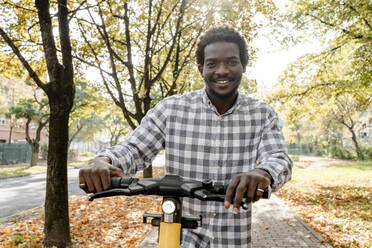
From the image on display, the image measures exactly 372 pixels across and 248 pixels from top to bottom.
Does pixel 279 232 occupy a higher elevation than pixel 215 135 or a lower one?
lower

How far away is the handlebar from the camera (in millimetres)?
1207

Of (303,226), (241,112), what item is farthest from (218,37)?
(303,226)

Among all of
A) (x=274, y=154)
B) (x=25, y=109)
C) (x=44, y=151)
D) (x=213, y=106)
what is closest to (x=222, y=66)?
(x=213, y=106)

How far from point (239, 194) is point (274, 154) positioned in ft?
2.01

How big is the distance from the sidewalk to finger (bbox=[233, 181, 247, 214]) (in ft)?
18.3

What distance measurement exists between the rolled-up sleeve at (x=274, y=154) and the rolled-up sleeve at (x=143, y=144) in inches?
26.5

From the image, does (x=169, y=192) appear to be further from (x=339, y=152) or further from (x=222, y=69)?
(x=339, y=152)

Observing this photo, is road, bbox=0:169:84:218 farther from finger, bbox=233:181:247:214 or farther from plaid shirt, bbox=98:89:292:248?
finger, bbox=233:181:247:214

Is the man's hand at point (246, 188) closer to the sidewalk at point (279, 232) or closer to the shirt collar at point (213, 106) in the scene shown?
the shirt collar at point (213, 106)

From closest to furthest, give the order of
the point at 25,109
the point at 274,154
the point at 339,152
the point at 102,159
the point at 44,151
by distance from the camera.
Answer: the point at 102,159
the point at 274,154
the point at 25,109
the point at 44,151
the point at 339,152

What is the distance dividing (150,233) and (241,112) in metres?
6.00

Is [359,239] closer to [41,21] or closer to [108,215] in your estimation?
[108,215]

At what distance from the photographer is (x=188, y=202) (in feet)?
6.76

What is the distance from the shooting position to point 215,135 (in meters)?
2.06
